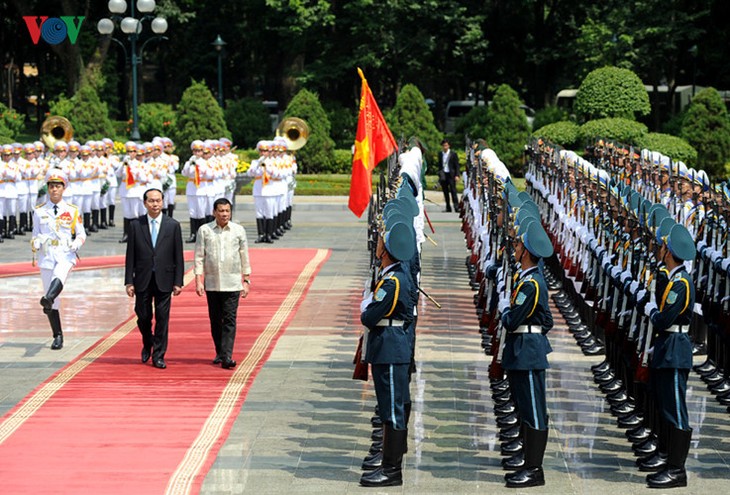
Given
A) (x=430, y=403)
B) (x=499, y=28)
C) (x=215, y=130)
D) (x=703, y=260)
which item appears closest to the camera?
(x=430, y=403)

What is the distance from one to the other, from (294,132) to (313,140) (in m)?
12.7

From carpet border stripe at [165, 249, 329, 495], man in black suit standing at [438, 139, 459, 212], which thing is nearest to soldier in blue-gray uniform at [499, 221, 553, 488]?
carpet border stripe at [165, 249, 329, 495]

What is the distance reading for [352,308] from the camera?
17172mm

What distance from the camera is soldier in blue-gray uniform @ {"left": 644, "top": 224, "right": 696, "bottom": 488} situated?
9.20m

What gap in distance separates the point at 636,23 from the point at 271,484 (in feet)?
124

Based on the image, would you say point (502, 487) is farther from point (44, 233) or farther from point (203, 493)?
point (44, 233)

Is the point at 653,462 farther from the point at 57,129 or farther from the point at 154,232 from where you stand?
the point at 57,129

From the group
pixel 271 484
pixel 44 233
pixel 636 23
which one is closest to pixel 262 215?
pixel 44 233

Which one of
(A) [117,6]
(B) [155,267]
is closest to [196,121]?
(A) [117,6]

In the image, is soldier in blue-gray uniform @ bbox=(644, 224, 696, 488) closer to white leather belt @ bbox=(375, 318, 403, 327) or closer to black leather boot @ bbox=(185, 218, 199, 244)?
white leather belt @ bbox=(375, 318, 403, 327)

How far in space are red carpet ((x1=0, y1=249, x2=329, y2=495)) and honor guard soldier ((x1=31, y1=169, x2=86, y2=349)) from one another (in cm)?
68

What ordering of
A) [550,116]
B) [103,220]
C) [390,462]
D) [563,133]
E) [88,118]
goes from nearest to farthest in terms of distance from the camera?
[390,462], [103,220], [563,133], [88,118], [550,116]

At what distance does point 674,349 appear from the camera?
930cm

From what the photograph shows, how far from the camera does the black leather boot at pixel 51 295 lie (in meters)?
13.8
